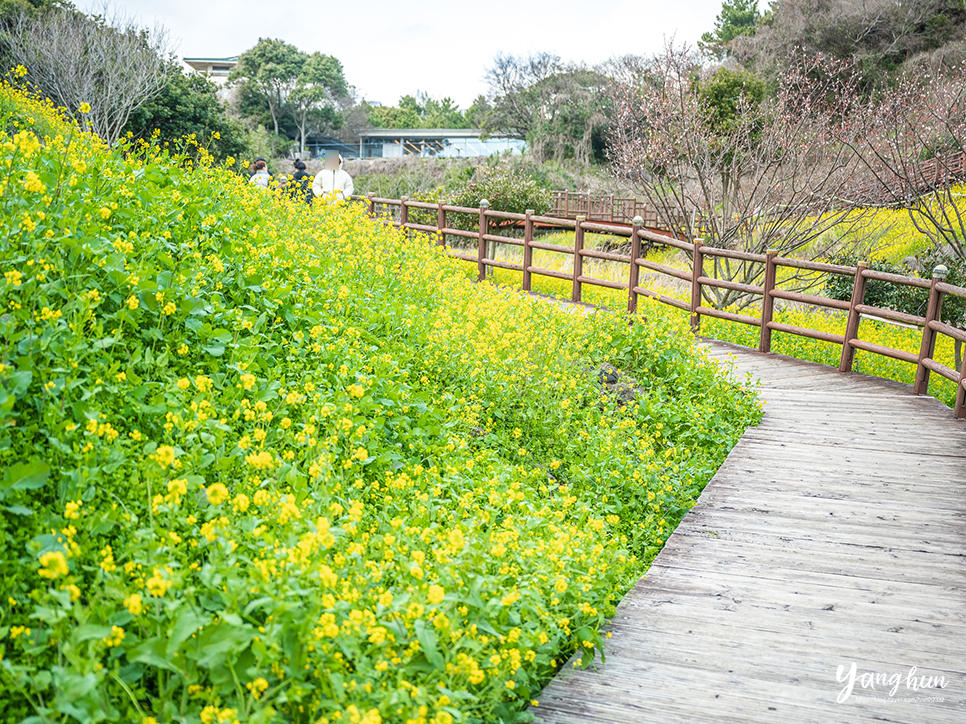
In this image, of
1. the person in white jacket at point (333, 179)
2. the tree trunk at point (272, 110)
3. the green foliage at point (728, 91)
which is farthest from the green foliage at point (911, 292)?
the tree trunk at point (272, 110)

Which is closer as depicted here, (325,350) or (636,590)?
(636,590)

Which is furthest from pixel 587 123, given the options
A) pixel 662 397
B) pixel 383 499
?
pixel 383 499

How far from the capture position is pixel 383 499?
12.0 ft

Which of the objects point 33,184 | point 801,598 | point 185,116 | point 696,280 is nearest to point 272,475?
point 33,184

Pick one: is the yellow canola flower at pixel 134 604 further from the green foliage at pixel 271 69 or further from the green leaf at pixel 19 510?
the green foliage at pixel 271 69

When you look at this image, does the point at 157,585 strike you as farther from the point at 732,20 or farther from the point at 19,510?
the point at 732,20

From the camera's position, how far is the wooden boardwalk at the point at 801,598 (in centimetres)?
276

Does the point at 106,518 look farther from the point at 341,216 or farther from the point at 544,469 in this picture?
the point at 341,216

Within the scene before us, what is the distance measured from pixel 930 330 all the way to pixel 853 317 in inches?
36.4

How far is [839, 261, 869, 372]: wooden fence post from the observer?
25.1ft

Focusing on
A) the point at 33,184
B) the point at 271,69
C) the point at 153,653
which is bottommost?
the point at 153,653

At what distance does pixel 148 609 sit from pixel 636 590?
209 cm

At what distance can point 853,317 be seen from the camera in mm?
7863

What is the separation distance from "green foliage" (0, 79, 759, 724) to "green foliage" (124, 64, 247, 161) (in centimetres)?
1901
